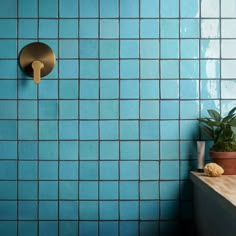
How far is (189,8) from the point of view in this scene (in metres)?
1.99

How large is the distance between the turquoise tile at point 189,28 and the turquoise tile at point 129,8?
23 centimetres

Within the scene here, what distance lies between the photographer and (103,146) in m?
2.00

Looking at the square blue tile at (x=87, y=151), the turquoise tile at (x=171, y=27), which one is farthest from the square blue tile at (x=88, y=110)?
the turquoise tile at (x=171, y=27)

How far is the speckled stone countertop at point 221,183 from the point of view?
134cm

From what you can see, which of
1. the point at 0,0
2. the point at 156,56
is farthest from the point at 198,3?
the point at 0,0

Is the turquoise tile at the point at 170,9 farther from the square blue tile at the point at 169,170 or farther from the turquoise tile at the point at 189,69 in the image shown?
the square blue tile at the point at 169,170

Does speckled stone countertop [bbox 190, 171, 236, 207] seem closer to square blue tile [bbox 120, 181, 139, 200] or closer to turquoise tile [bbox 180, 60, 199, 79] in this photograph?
square blue tile [bbox 120, 181, 139, 200]

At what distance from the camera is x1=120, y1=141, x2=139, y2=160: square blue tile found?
1.99 metres

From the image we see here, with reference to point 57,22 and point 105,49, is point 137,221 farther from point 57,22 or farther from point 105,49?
point 57,22

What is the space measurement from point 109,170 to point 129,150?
135 mm

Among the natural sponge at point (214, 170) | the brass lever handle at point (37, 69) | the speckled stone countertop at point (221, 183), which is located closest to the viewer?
the speckled stone countertop at point (221, 183)

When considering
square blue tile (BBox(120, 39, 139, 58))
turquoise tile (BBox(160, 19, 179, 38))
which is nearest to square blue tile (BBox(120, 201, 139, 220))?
square blue tile (BBox(120, 39, 139, 58))

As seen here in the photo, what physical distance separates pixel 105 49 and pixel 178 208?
2.75 feet

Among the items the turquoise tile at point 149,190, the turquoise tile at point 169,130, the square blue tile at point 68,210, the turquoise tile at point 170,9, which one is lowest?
the square blue tile at point 68,210
